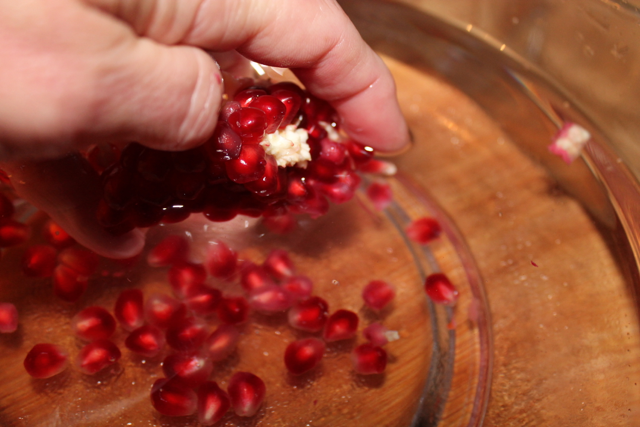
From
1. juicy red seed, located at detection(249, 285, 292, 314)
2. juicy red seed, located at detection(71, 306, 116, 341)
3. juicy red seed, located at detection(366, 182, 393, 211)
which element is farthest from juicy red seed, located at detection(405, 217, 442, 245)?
juicy red seed, located at detection(71, 306, 116, 341)

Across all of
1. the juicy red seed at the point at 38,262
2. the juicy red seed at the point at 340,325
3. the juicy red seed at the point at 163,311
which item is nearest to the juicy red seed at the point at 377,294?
the juicy red seed at the point at 340,325

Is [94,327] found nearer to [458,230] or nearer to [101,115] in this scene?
[101,115]

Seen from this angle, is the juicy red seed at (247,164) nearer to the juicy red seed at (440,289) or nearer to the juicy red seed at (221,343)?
the juicy red seed at (221,343)

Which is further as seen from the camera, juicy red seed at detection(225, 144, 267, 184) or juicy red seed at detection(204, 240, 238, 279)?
juicy red seed at detection(204, 240, 238, 279)

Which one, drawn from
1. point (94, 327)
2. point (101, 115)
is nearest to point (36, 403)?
point (94, 327)

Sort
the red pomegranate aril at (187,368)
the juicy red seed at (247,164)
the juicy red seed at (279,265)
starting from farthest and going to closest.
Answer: the juicy red seed at (279,265)
the red pomegranate aril at (187,368)
the juicy red seed at (247,164)

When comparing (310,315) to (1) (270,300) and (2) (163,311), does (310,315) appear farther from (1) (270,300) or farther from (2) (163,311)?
(2) (163,311)

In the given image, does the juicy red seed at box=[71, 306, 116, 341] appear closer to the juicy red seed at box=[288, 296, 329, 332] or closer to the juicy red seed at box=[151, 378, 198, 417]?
the juicy red seed at box=[151, 378, 198, 417]
